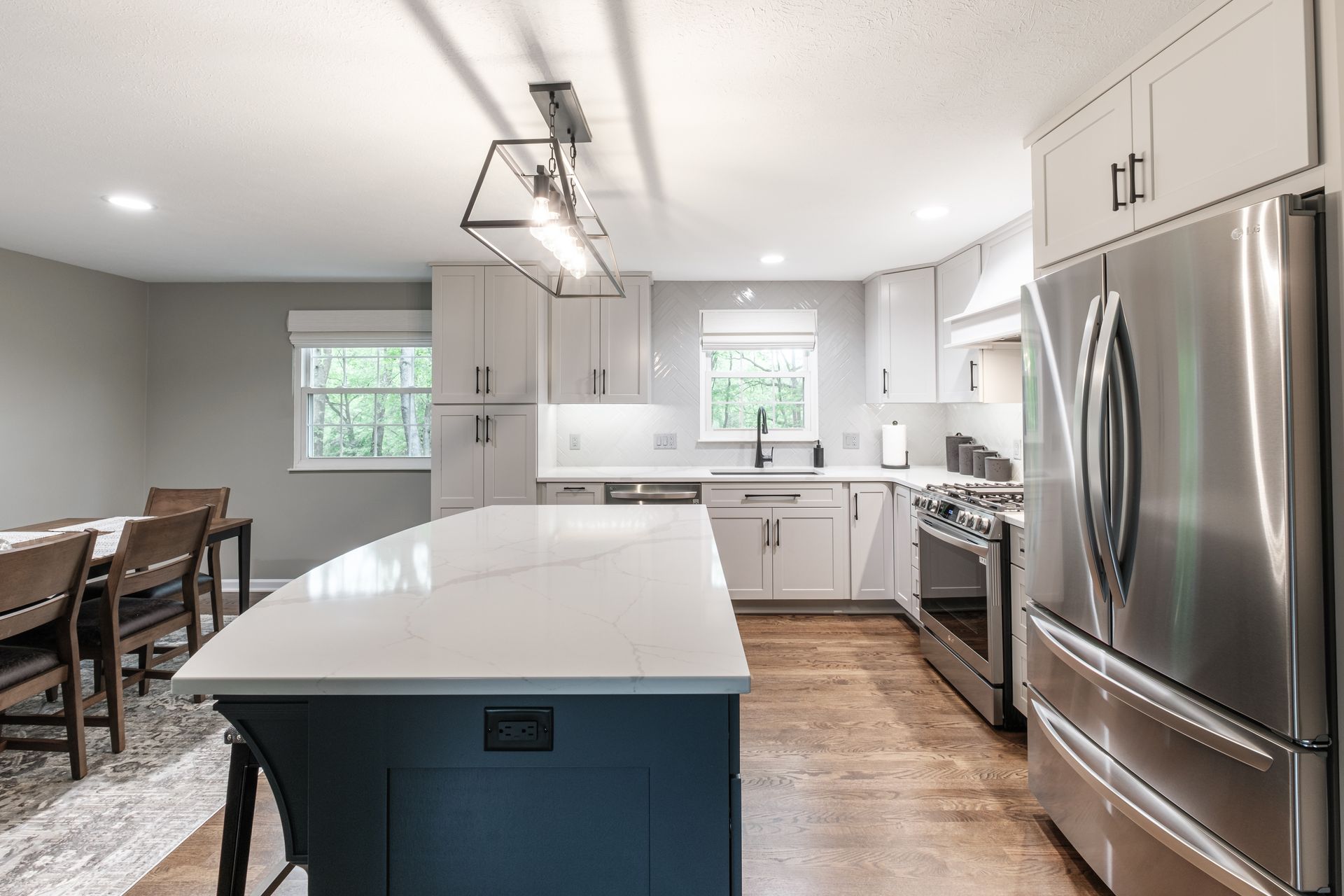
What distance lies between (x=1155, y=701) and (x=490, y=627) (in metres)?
1.50

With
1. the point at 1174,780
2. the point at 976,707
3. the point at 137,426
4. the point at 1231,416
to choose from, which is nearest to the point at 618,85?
the point at 1231,416

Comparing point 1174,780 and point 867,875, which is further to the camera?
point 867,875

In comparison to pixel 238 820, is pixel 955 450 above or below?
above

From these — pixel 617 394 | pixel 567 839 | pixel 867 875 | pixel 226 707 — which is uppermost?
pixel 617 394

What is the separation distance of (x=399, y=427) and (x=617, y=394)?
1.77m

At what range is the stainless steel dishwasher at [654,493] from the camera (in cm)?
393

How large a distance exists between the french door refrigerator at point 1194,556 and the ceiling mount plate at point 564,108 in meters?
1.54

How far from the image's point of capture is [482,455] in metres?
3.98

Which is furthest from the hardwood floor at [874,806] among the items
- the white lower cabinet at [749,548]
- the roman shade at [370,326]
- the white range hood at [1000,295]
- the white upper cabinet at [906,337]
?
the roman shade at [370,326]

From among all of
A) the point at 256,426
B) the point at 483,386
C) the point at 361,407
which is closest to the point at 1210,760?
the point at 483,386

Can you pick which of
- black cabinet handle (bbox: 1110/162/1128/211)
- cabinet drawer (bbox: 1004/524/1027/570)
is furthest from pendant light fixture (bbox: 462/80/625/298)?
cabinet drawer (bbox: 1004/524/1027/570)

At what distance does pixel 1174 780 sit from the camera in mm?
1364

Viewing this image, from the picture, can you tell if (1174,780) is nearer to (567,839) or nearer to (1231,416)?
(1231,416)

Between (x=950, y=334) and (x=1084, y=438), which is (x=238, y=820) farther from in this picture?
(x=950, y=334)
